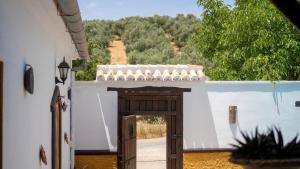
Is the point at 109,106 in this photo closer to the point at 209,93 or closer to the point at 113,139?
the point at 113,139

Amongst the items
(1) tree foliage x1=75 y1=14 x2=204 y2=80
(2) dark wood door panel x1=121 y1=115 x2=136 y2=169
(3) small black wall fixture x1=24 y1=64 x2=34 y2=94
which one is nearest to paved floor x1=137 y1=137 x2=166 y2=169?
(2) dark wood door panel x1=121 y1=115 x2=136 y2=169

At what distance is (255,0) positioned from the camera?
672 inches

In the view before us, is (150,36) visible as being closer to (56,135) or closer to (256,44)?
(256,44)

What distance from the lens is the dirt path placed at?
133 feet

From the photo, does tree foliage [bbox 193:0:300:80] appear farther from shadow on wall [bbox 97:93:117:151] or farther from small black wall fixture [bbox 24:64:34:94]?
small black wall fixture [bbox 24:64:34:94]

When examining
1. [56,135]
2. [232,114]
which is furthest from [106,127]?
[56,135]

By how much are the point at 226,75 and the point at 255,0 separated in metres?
2.49

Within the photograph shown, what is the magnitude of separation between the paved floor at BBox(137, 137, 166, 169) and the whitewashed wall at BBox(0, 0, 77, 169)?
32.2 feet

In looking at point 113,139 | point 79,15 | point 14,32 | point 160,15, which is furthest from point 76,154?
point 160,15

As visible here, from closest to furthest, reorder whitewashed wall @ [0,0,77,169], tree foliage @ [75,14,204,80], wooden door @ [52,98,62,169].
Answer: whitewashed wall @ [0,0,77,169]
wooden door @ [52,98,62,169]
tree foliage @ [75,14,204,80]

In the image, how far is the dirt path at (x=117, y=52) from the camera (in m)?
40.6

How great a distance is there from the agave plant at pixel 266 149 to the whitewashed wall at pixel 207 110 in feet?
33.6

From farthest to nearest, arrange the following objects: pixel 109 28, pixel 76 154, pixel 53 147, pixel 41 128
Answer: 1. pixel 109 28
2. pixel 76 154
3. pixel 53 147
4. pixel 41 128

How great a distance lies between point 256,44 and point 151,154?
5.74m
